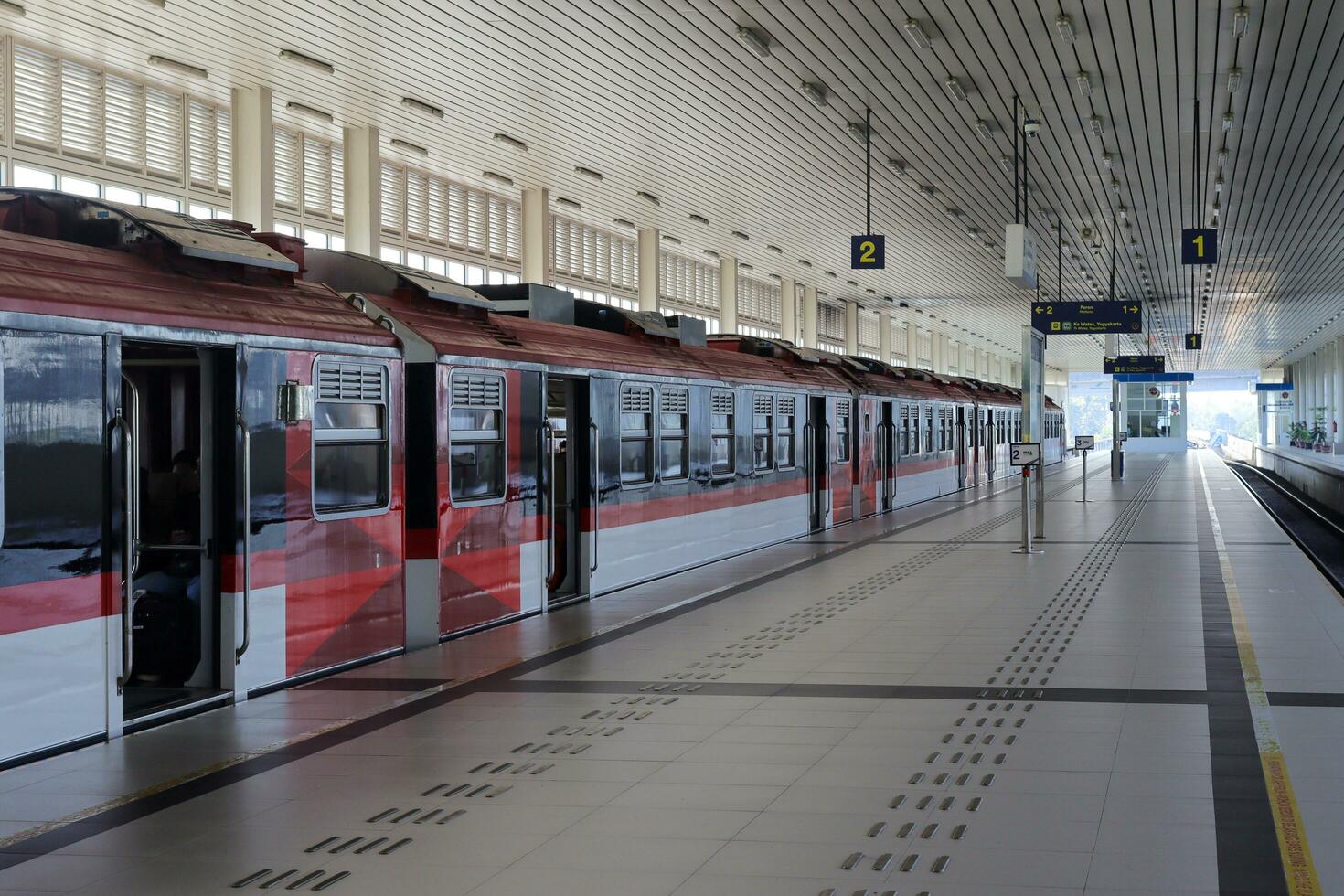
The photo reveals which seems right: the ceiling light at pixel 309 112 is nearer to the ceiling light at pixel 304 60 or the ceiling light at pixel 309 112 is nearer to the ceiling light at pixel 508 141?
the ceiling light at pixel 304 60

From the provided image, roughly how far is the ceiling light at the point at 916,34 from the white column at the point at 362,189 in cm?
872

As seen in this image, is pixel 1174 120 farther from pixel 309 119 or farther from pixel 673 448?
pixel 309 119

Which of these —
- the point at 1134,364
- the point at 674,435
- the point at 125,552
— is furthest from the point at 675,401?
the point at 1134,364

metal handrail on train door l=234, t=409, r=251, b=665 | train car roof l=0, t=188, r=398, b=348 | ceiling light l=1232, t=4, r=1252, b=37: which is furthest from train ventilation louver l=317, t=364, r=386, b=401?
ceiling light l=1232, t=4, r=1252, b=37

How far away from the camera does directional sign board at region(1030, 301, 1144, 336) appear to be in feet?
83.9

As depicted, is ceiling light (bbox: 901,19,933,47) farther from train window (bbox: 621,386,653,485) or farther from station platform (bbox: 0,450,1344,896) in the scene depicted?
station platform (bbox: 0,450,1344,896)

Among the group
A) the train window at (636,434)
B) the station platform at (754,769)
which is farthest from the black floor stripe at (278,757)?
the train window at (636,434)

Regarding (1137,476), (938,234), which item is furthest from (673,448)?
(1137,476)

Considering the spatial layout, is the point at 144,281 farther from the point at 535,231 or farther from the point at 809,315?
the point at 809,315

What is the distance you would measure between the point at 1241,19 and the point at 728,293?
2005cm

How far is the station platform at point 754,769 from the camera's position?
4574 mm

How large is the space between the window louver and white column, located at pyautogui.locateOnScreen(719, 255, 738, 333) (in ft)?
72.4

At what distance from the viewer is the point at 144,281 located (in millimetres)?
6938

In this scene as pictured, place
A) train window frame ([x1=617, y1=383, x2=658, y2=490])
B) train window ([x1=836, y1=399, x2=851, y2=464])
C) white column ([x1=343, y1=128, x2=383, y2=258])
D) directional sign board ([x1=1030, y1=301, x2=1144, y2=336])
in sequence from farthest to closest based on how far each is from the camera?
directional sign board ([x1=1030, y1=301, x2=1144, y2=336]) → train window ([x1=836, y1=399, x2=851, y2=464]) → white column ([x1=343, y1=128, x2=383, y2=258]) → train window frame ([x1=617, y1=383, x2=658, y2=490])
